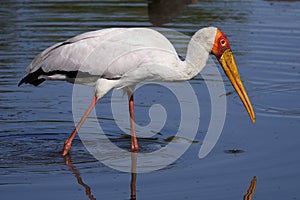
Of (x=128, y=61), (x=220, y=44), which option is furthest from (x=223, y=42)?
(x=128, y=61)

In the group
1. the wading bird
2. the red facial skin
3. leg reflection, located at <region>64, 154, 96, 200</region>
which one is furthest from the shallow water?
the red facial skin

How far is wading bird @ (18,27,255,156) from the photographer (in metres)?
7.56

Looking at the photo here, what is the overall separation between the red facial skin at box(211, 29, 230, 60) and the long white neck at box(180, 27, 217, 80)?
0.05 metres

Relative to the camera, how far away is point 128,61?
307 inches

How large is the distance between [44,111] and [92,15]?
5.23m

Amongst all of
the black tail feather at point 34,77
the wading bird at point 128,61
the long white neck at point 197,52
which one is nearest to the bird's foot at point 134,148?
the wading bird at point 128,61

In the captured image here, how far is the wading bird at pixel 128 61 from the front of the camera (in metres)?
7.56

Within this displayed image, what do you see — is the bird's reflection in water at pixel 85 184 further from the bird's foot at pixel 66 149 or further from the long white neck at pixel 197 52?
the long white neck at pixel 197 52

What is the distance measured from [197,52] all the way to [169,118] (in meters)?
1.42

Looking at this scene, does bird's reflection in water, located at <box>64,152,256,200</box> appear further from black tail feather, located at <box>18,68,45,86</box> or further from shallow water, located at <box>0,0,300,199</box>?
black tail feather, located at <box>18,68,45,86</box>

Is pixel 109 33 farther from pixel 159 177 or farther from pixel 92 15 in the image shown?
pixel 92 15

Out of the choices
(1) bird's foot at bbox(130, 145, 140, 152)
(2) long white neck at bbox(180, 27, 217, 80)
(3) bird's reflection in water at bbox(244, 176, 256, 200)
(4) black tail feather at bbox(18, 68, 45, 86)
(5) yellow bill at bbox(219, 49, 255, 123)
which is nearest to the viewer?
(3) bird's reflection in water at bbox(244, 176, 256, 200)

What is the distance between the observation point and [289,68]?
10.8m

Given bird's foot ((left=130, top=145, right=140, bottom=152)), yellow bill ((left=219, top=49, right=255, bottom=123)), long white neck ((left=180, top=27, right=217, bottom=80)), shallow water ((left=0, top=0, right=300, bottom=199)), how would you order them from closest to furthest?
shallow water ((left=0, top=0, right=300, bottom=199)), long white neck ((left=180, top=27, right=217, bottom=80)), yellow bill ((left=219, top=49, right=255, bottom=123)), bird's foot ((left=130, top=145, right=140, bottom=152))
